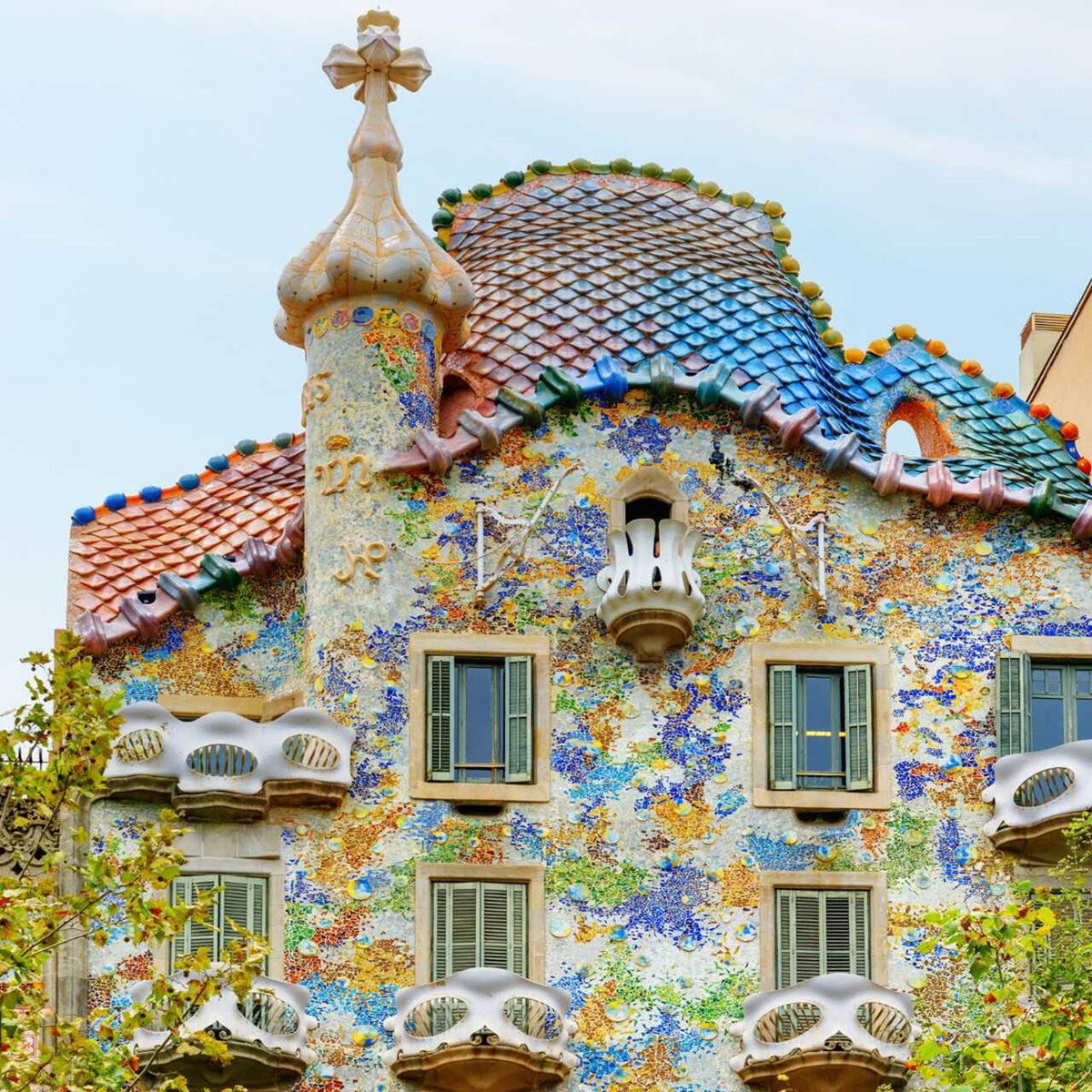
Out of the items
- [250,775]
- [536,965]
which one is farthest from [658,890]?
[250,775]

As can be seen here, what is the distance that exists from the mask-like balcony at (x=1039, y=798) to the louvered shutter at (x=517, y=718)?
→ 4.16 metres

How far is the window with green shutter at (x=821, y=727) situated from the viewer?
3591 centimetres

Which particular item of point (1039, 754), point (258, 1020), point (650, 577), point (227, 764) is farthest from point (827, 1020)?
point (227, 764)

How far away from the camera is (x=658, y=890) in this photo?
35.5 meters

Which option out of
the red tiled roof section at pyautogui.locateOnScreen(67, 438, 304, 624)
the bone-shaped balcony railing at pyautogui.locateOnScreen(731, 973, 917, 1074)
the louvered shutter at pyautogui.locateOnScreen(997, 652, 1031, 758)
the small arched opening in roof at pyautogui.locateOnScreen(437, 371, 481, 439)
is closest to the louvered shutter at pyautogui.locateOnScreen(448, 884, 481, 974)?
the bone-shaped balcony railing at pyautogui.locateOnScreen(731, 973, 917, 1074)

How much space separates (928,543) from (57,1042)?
1007 cm

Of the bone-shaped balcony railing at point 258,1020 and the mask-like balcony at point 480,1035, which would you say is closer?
the bone-shaped balcony railing at point 258,1020

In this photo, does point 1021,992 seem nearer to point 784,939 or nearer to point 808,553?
point 784,939

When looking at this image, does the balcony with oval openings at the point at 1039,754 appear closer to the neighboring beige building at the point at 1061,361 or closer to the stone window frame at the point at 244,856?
the stone window frame at the point at 244,856

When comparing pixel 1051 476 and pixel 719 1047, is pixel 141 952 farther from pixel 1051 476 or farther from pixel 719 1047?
pixel 1051 476

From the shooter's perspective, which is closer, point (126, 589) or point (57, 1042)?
point (57, 1042)

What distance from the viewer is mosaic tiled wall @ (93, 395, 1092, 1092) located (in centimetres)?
3509

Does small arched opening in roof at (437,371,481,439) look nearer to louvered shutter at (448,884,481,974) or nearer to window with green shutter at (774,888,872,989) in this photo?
louvered shutter at (448,884,481,974)

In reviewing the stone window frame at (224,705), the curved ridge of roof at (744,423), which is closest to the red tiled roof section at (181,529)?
the stone window frame at (224,705)
